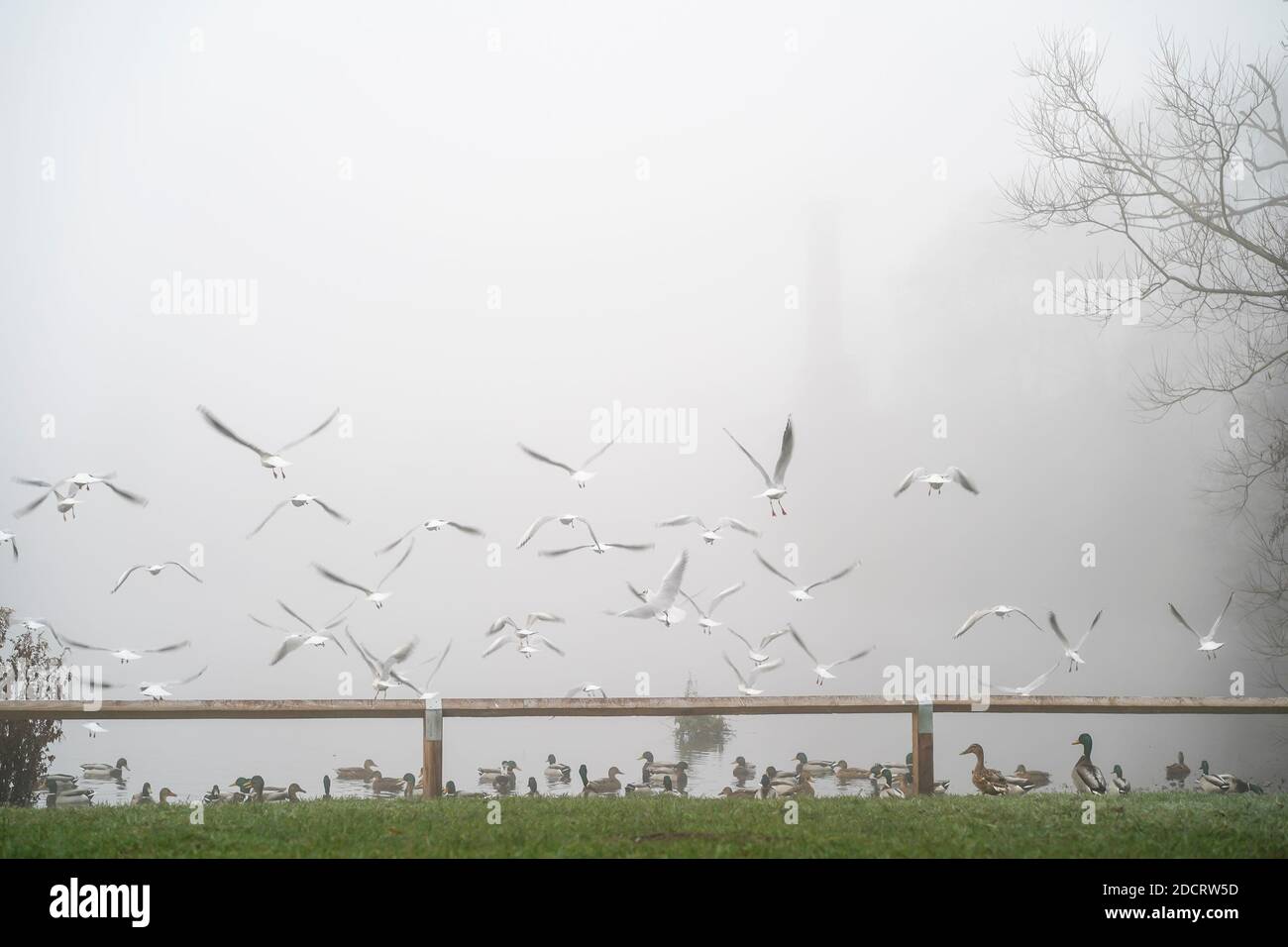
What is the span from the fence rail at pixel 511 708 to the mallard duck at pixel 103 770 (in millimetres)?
5694

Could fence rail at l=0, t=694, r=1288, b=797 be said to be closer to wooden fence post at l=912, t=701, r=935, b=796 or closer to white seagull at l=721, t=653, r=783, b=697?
wooden fence post at l=912, t=701, r=935, b=796

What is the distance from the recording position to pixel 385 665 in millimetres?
9609

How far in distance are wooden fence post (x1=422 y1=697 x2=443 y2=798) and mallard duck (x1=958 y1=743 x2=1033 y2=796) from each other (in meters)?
4.44

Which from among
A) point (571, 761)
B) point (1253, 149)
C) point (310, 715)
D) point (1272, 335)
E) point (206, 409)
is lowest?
point (571, 761)

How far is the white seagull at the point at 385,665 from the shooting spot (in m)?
9.53

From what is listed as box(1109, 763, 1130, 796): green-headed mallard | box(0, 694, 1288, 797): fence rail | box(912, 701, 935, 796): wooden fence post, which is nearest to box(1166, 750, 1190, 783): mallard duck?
box(1109, 763, 1130, 796): green-headed mallard

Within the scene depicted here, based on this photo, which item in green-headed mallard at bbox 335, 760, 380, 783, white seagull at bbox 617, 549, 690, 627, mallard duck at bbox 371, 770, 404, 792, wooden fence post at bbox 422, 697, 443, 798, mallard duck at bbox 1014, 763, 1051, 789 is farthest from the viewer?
green-headed mallard at bbox 335, 760, 380, 783

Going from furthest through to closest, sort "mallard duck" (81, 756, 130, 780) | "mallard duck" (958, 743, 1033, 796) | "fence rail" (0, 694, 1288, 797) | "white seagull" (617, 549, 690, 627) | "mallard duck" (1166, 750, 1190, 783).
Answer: "mallard duck" (1166, 750, 1190, 783) → "mallard duck" (81, 756, 130, 780) → "white seagull" (617, 549, 690, 627) → "mallard duck" (958, 743, 1033, 796) → "fence rail" (0, 694, 1288, 797)

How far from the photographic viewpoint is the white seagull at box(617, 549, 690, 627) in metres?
9.49
